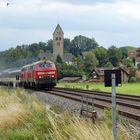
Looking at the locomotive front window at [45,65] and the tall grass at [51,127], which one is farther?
the locomotive front window at [45,65]

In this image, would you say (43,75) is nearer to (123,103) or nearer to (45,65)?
(45,65)

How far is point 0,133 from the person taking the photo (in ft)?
50.0

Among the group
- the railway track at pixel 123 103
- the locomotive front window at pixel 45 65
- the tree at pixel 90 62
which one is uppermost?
the tree at pixel 90 62

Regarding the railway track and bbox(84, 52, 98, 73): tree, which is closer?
the railway track

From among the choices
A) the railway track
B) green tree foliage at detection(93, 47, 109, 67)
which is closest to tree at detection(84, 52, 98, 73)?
green tree foliage at detection(93, 47, 109, 67)

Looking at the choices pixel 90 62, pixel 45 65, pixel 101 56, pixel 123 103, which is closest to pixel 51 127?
pixel 123 103

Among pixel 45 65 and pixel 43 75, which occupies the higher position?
pixel 45 65

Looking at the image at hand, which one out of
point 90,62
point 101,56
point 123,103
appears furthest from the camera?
point 101,56

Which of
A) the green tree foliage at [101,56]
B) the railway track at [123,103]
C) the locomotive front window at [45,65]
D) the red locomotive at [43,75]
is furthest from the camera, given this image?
the green tree foliage at [101,56]

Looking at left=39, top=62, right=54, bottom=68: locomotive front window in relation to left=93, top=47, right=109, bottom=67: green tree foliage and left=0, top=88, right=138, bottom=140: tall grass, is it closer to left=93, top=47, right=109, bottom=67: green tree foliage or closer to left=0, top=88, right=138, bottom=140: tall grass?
left=0, top=88, right=138, bottom=140: tall grass

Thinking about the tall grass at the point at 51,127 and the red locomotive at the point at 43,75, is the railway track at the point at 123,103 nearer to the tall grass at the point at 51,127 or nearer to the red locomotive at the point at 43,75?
the tall grass at the point at 51,127

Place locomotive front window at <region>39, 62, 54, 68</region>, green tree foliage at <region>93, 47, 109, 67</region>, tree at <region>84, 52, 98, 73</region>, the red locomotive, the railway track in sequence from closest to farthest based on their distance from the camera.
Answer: the railway track < the red locomotive < locomotive front window at <region>39, 62, 54, 68</region> < tree at <region>84, 52, 98, 73</region> < green tree foliage at <region>93, 47, 109, 67</region>

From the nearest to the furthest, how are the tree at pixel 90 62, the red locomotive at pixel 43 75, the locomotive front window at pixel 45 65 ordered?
the red locomotive at pixel 43 75
the locomotive front window at pixel 45 65
the tree at pixel 90 62

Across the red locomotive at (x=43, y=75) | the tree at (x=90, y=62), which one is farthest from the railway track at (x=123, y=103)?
the tree at (x=90, y=62)
